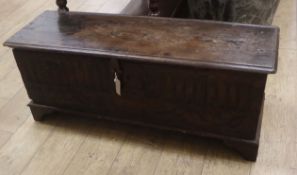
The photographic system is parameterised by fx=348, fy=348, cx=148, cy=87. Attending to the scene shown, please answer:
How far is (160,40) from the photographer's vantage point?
1.30m

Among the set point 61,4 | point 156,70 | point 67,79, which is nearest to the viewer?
point 156,70

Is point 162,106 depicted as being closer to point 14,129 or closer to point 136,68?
point 136,68

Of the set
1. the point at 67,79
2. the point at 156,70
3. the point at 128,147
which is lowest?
the point at 128,147

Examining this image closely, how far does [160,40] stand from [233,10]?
641mm

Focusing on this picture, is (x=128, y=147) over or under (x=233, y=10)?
under

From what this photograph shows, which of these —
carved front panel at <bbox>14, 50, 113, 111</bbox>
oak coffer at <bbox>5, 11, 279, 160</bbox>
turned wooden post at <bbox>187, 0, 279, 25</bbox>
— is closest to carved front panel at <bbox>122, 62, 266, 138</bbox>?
oak coffer at <bbox>5, 11, 279, 160</bbox>

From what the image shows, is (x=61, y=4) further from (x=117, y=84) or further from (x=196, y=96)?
(x=196, y=96)

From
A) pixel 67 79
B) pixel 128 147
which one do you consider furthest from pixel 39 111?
pixel 128 147

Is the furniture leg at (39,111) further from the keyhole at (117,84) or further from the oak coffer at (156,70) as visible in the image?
the keyhole at (117,84)

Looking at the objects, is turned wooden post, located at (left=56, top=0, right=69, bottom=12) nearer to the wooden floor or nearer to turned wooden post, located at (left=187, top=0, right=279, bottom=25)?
the wooden floor

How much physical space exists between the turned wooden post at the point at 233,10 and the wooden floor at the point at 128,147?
13.8 inches

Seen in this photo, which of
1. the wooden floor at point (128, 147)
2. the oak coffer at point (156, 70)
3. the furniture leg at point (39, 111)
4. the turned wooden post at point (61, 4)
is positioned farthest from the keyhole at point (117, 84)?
the turned wooden post at point (61, 4)

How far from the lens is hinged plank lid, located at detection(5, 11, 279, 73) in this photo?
117cm

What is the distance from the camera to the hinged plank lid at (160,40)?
1.17 meters
